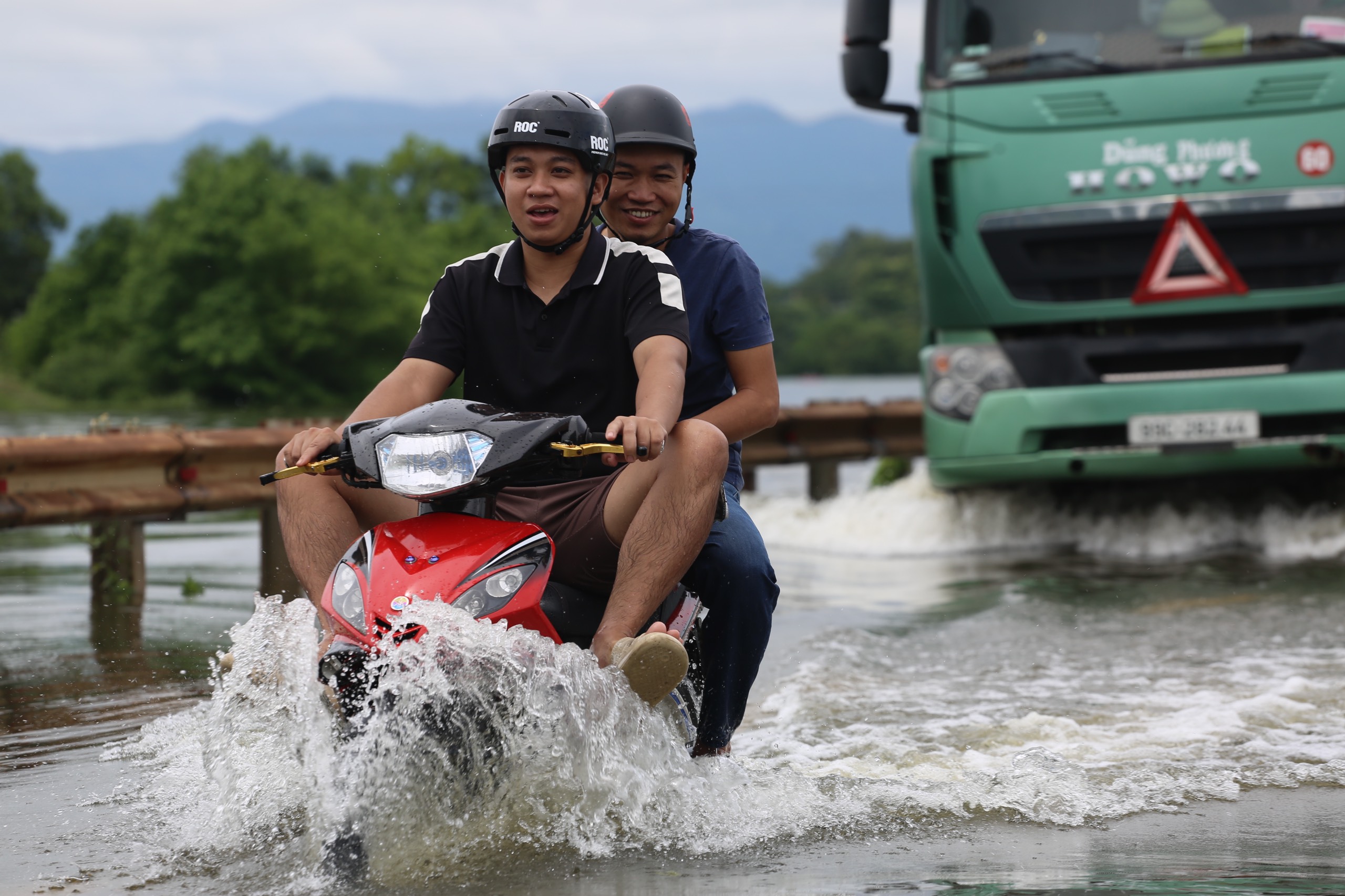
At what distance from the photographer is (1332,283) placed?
9.63 meters

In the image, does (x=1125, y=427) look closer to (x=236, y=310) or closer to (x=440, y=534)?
(x=440, y=534)

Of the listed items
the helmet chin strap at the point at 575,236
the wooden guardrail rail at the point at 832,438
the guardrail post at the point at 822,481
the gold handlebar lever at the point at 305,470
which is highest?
the helmet chin strap at the point at 575,236

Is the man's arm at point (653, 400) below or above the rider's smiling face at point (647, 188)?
below

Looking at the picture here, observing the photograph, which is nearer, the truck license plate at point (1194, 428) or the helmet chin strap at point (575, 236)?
the helmet chin strap at point (575, 236)

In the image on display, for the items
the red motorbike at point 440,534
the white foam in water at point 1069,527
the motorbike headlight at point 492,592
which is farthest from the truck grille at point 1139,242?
the motorbike headlight at point 492,592

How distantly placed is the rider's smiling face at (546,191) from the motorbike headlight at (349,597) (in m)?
1.07

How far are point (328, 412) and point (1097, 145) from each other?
55.1m

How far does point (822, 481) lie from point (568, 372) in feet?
40.1

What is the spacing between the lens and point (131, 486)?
8445 millimetres

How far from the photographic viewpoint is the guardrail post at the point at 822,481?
16.5m

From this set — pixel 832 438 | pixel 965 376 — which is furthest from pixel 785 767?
pixel 832 438

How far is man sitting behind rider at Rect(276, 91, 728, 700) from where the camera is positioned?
423cm

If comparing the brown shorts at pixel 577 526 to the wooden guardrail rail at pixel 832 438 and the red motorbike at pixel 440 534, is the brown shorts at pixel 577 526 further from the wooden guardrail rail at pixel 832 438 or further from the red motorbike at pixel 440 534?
the wooden guardrail rail at pixel 832 438

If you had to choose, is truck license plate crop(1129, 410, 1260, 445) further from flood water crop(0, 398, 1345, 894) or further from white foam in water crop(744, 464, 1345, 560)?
flood water crop(0, 398, 1345, 894)
